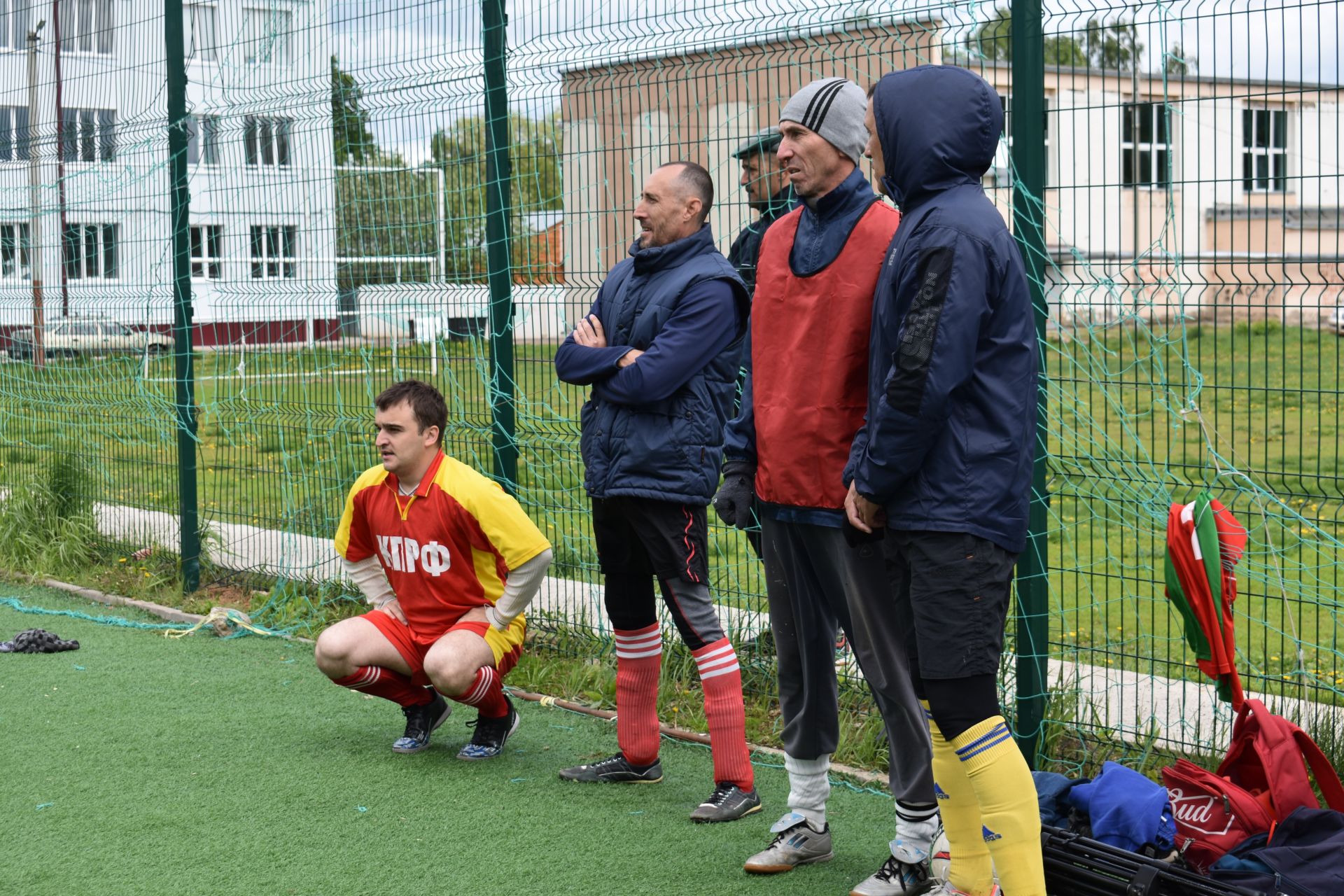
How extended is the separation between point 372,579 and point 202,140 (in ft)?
12.7

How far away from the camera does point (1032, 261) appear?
14.8 ft

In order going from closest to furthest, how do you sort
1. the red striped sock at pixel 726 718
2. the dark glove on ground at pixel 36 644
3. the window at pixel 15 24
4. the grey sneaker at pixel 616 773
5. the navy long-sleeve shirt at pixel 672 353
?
the navy long-sleeve shirt at pixel 672 353, the red striped sock at pixel 726 718, the grey sneaker at pixel 616 773, the dark glove on ground at pixel 36 644, the window at pixel 15 24

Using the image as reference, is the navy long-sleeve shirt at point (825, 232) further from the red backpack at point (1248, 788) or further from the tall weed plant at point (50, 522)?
the tall weed plant at point (50, 522)

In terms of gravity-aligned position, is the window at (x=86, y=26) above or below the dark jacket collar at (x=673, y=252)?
above

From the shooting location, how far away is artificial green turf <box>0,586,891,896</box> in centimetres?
390

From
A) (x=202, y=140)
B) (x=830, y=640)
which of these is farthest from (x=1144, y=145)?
(x=202, y=140)

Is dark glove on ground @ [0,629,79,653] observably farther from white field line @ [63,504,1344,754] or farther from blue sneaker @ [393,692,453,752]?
blue sneaker @ [393,692,453,752]

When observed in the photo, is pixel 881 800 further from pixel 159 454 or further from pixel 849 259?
pixel 159 454

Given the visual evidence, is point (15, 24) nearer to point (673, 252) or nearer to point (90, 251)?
point (90, 251)

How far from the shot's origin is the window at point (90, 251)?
28.6 feet

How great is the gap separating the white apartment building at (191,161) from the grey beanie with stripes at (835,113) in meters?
4.03

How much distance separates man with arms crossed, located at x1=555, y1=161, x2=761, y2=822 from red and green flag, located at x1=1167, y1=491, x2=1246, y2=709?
4.85ft

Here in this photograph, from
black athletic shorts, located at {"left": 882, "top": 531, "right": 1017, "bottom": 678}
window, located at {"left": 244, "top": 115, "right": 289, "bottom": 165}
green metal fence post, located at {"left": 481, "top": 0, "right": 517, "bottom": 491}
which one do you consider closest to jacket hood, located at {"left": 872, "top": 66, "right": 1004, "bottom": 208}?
black athletic shorts, located at {"left": 882, "top": 531, "right": 1017, "bottom": 678}

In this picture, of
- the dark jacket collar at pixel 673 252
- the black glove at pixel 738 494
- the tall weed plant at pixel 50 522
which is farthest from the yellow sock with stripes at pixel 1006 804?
the tall weed plant at pixel 50 522
